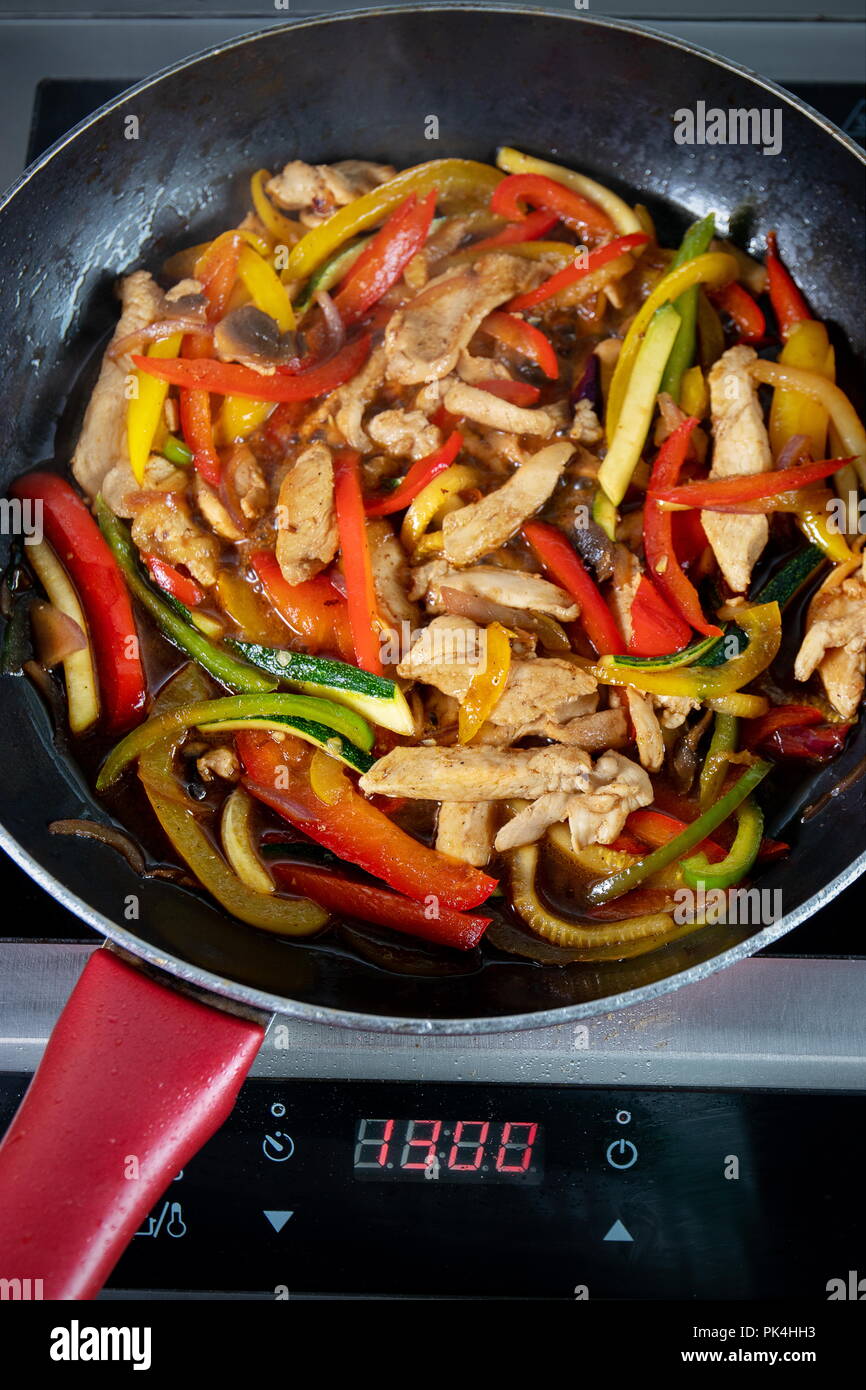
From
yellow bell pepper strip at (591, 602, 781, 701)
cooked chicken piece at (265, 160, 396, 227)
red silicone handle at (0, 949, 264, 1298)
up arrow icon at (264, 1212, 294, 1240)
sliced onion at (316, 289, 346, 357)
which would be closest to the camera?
red silicone handle at (0, 949, 264, 1298)

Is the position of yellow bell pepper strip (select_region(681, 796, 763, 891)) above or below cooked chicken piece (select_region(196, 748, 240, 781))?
below

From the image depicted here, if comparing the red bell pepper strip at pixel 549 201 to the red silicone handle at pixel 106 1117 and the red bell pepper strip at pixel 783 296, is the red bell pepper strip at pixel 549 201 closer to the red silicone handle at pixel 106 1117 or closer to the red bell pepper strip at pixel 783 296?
the red bell pepper strip at pixel 783 296

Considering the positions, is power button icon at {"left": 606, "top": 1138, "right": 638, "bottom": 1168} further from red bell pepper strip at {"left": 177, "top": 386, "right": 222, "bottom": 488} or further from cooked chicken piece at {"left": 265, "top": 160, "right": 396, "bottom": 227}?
cooked chicken piece at {"left": 265, "top": 160, "right": 396, "bottom": 227}

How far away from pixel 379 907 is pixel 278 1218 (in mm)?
688

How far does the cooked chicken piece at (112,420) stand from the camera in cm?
272

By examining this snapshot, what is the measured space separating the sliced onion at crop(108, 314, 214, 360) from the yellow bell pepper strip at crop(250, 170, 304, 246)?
0.44m

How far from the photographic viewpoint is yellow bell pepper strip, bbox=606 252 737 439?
9.08ft

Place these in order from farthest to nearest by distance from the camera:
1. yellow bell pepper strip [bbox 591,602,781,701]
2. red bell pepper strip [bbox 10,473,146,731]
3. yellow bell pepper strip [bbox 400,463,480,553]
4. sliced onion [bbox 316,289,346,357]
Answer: sliced onion [bbox 316,289,346,357]
yellow bell pepper strip [bbox 400,463,480,553]
red bell pepper strip [bbox 10,473,146,731]
yellow bell pepper strip [bbox 591,602,781,701]

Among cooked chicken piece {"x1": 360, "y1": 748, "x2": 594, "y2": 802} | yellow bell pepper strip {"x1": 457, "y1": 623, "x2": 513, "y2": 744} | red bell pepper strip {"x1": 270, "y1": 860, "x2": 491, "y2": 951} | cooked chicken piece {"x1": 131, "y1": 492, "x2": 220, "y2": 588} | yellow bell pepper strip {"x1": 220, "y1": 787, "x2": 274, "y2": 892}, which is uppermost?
cooked chicken piece {"x1": 131, "y1": 492, "x2": 220, "y2": 588}

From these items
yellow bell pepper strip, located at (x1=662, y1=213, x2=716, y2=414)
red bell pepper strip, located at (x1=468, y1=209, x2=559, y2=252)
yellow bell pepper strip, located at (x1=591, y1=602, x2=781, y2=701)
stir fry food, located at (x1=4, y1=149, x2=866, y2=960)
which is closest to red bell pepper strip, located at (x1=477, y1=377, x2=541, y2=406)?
stir fry food, located at (x1=4, y1=149, x2=866, y2=960)

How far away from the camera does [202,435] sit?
2.74 m

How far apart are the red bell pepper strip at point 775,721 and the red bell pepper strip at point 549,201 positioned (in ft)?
5.15

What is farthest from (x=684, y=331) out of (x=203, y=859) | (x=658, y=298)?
(x=203, y=859)

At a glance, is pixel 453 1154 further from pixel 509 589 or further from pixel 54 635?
pixel 54 635
